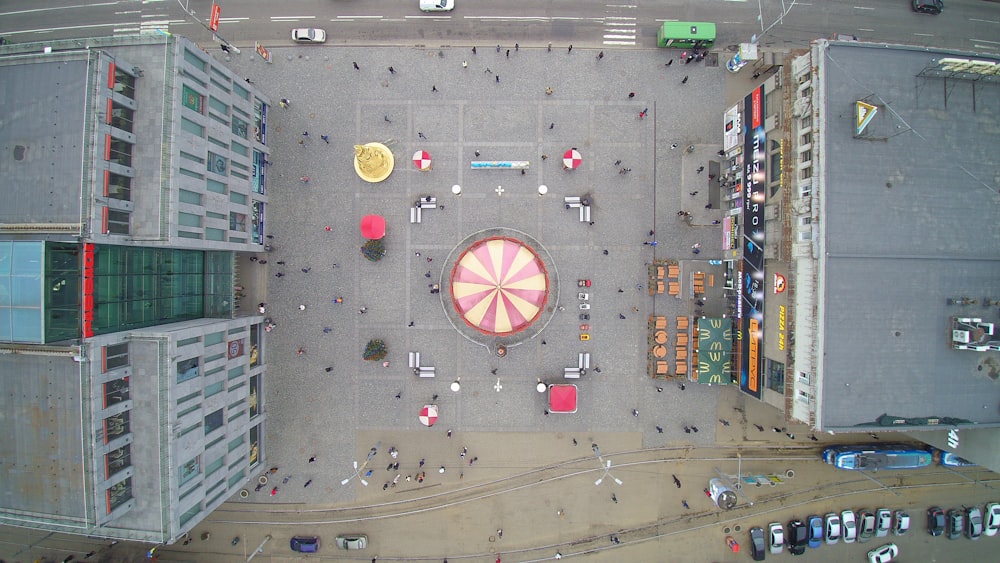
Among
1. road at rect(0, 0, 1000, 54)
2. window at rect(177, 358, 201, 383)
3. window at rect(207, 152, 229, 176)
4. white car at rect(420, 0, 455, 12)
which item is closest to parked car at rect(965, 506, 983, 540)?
road at rect(0, 0, 1000, 54)

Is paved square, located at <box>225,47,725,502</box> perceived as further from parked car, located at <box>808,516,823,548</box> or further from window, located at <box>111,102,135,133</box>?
parked car, located at <box>808,516,823,548</box>

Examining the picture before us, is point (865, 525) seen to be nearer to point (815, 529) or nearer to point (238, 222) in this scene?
point (815, 529)

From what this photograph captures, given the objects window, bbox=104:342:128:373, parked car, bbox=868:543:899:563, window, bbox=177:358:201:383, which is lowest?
parked car, bbox=868:543:899:563

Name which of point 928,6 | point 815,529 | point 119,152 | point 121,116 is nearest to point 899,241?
point 928,6

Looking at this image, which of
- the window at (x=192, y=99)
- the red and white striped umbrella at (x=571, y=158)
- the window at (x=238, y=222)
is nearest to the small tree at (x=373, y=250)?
the window at (x=238, y=222)

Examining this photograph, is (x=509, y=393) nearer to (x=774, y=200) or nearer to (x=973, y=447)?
(x=774, y=200)

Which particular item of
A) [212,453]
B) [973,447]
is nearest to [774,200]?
[973,447]

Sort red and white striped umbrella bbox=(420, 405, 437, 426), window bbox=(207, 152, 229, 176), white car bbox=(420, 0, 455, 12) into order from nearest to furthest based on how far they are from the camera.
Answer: window bbox=(207, 152, 229, 176)
red and white striped umbrella bbox=(420, 405, 437, 426)
white car bbox=(420, 0, 455, 12)

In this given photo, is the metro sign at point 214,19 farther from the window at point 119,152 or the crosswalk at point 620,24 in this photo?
the crosswalk at point 620,24
